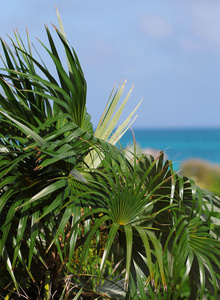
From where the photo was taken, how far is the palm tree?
203 centimetres

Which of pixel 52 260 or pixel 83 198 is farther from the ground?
pixel 83 198

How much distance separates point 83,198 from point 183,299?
242 cm

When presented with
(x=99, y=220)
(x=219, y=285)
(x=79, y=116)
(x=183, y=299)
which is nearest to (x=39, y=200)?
(x=99, y=220)

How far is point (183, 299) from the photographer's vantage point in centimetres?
399

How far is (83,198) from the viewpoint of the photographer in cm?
208

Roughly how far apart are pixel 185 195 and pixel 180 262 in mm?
658

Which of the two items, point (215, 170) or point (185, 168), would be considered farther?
point (185, 168)

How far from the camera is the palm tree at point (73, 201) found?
2.03m

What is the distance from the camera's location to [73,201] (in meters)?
2.04

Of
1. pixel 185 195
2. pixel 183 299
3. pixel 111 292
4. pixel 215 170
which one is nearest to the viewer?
pixel 185 195

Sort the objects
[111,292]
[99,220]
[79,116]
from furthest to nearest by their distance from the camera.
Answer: [111,292]
[79,116]
[99,220]

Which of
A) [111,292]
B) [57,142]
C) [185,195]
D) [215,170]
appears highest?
[215,170]

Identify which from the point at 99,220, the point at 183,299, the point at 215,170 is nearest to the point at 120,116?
the point at 99,220

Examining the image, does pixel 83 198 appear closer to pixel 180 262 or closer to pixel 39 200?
pixel 39 200
